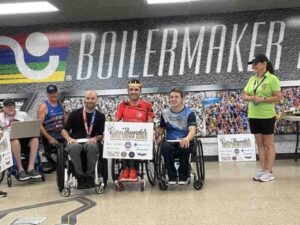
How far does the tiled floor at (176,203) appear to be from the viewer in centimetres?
300

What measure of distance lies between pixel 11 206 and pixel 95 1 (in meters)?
2.86

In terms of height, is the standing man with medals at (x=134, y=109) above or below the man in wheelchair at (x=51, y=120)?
above

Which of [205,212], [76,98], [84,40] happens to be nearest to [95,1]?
[84,40]

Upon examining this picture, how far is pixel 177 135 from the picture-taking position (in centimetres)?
423

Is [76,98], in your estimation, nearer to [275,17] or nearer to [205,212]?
[275,17]

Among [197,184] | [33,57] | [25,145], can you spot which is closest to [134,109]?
[197,184]

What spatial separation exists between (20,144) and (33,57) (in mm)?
1976

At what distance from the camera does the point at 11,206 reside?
11.9 ft

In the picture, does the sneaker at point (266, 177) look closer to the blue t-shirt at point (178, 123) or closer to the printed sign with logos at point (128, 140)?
the blue t-shirt at point (178, 123)

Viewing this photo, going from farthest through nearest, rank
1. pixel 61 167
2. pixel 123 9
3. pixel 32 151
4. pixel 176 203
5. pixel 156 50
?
pixel 156 50, pixel 123 9, pixel 32 151, pixel 61 167, pixel 176 203

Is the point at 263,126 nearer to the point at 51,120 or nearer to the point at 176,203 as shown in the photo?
the point at 176,203

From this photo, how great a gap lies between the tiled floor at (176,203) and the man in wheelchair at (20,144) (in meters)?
0.14

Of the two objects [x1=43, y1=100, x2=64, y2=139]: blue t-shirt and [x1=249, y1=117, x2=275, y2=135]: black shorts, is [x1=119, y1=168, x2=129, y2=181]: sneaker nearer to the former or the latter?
[x1=249, y1=117, x2=275, y2=135]: black shorts

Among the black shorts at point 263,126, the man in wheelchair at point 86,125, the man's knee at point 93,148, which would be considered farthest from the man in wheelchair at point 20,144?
the black shorts at point 263,126
